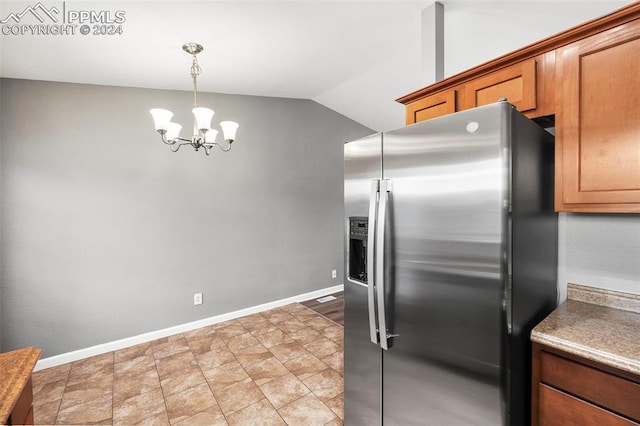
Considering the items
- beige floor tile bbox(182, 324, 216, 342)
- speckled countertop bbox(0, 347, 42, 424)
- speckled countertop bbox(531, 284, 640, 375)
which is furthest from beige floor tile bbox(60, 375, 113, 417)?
speckled countertop bbox(531, 284, 640, 375)

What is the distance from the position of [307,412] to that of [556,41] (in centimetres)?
255

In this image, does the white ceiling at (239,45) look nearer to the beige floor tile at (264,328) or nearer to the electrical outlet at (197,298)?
the electrical outlet at (197,298)

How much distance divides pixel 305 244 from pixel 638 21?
3.68m

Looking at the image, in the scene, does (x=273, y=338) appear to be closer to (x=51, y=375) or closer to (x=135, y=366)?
(x=135, y=366)

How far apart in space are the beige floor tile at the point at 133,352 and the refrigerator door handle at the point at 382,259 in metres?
2.59

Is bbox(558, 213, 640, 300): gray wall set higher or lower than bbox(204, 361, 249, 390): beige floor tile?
higher

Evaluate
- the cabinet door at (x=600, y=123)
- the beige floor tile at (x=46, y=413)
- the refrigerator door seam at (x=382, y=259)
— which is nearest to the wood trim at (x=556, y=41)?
the cabinet door at (x=600, y=123)

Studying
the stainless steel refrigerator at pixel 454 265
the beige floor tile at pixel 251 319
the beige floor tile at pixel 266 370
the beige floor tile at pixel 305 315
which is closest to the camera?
the stainless steel refrigerator at pixel 454 265

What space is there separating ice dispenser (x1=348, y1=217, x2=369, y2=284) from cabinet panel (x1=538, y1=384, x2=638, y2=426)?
870 mm

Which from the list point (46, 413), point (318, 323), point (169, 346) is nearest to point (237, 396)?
point (169, 346)

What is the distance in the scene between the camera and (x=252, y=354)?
9.55 ft

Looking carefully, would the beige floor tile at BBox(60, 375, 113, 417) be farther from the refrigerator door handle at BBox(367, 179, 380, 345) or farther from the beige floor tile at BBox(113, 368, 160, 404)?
the refrigerator door handle at BBox(367, 179, 380, 345)

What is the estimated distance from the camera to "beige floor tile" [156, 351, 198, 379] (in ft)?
8.68

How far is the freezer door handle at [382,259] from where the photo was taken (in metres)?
1.41
